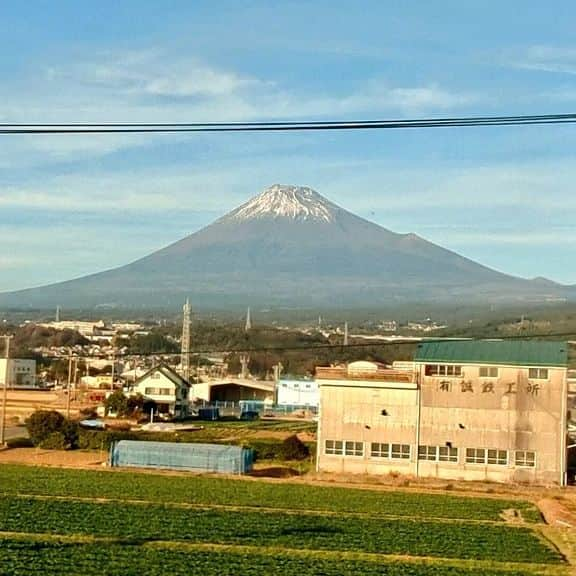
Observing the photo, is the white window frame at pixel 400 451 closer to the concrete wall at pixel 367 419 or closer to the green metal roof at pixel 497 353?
the concrete wall at pixel 367 419

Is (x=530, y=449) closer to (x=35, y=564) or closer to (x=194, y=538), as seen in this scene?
(x=194, y=538)

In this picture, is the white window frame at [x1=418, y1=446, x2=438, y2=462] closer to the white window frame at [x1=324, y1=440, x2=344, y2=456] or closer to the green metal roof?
the white window frame at [x1=324, y1=440, x2=344, y2=456]

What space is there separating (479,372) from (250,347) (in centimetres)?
5553

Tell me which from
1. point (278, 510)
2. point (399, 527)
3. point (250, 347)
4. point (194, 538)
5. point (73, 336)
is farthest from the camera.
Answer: point (73, 336)

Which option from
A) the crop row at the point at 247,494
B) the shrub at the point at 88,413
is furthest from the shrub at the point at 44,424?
the shrub at the point at 88,413

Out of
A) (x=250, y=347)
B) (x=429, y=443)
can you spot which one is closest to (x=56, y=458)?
(x=429, y=443)

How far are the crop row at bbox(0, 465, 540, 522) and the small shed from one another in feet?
4.03

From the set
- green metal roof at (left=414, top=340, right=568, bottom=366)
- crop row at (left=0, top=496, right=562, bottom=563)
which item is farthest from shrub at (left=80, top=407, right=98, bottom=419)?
crop row at (left=0, top=496, right=562, bottom=563)

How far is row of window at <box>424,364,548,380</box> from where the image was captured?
2617 cm

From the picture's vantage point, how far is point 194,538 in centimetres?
1598

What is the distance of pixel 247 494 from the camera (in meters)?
22.5

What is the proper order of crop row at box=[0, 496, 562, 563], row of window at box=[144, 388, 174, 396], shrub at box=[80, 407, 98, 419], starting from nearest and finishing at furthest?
crop row at box=[0, 496, 562, 563], shrub at box=[80, 407, 98, 419], row of window at box=[144, 388, 174, 396]

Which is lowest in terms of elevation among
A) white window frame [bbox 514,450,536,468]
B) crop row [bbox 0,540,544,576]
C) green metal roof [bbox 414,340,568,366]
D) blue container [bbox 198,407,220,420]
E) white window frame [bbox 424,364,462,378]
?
crop row [bbox 0,540,544,576]

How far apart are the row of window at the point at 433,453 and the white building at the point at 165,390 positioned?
77.6ft
